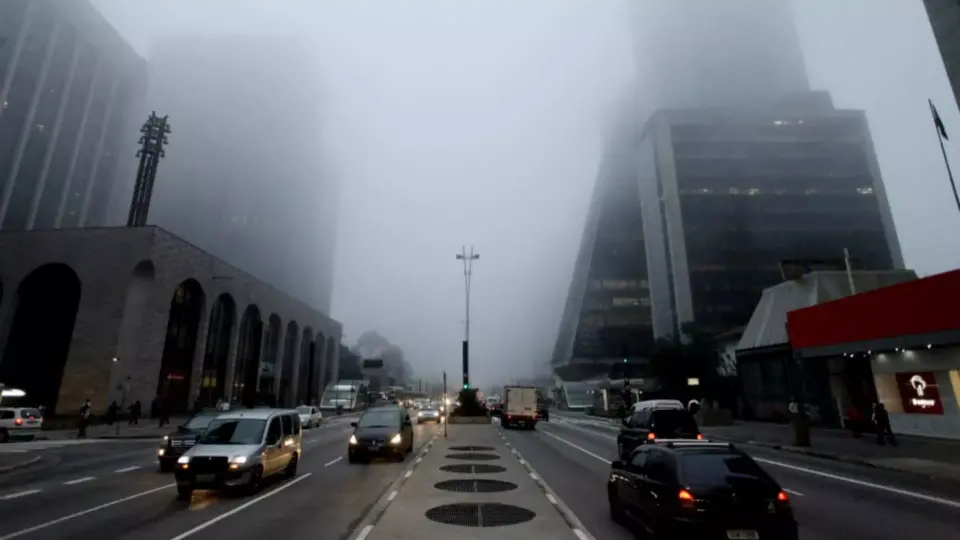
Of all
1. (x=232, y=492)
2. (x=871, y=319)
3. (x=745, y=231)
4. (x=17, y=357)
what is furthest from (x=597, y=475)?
(x=745, y=231)

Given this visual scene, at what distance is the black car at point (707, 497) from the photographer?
666 centimetres

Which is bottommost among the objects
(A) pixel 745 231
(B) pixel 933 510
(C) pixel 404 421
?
(B) pixel 933 510

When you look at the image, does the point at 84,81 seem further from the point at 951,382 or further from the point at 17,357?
the point at 951,382

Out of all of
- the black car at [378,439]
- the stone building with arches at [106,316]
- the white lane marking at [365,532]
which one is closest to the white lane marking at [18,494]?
the black car at [378,439]

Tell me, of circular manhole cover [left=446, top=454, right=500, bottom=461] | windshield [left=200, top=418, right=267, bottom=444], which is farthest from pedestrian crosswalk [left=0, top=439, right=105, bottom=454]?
circular manhole cover [left=446, top=454, right=500, bottom=461]

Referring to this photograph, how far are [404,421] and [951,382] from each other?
82.6ft

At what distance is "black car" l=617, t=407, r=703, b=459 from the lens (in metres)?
15.6

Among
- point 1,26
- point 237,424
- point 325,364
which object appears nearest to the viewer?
point 237,424

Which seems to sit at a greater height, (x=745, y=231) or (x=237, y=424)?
(x=745, y=231)

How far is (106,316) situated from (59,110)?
7327 cm

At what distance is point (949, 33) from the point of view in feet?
88.8

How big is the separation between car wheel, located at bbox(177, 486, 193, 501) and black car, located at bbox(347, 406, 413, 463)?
6469 millimetres

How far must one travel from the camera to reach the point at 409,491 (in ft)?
41.1

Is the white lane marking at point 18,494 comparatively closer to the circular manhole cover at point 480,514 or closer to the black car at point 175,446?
the black car at point 175,446
